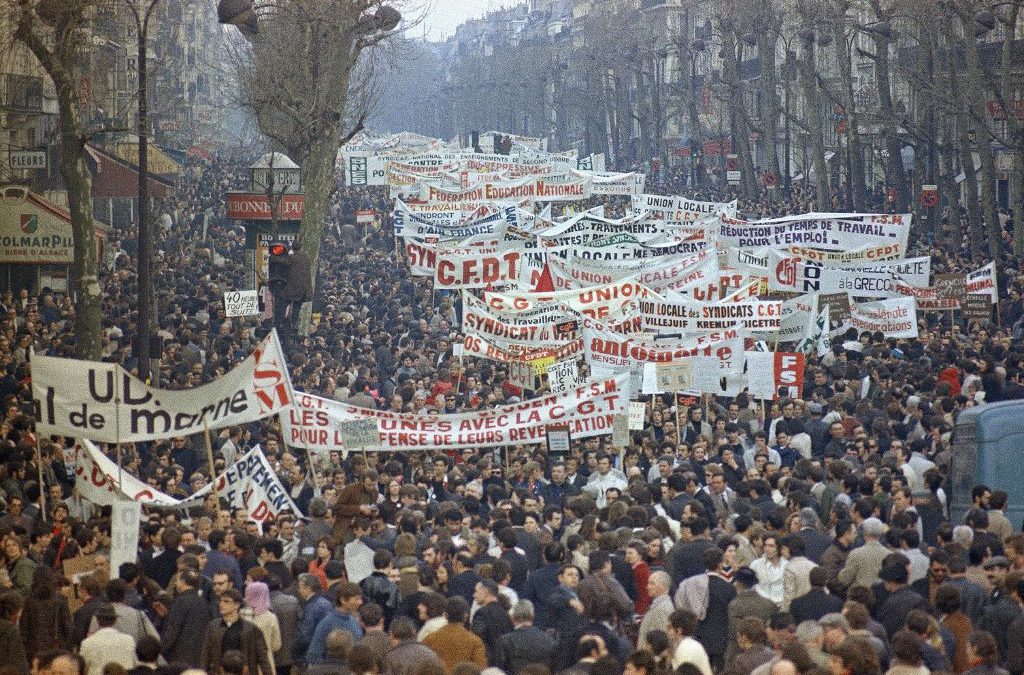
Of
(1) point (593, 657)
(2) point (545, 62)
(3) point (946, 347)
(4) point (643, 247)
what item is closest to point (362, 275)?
(4) point (643, 247)

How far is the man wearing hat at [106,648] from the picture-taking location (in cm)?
972

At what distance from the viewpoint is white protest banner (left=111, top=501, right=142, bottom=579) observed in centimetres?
1188

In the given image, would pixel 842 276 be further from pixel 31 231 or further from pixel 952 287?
pixel 31 231

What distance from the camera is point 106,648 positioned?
974cm

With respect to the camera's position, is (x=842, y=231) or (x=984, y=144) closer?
(x=842, y=231)

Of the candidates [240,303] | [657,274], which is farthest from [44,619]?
[657,274]

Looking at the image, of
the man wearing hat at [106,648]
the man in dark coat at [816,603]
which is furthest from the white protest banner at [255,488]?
the man in dark coat at [816,603]

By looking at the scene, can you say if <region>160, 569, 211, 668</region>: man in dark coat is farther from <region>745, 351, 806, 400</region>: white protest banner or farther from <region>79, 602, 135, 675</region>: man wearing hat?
<region>745, 351, 806, 400</region>: white protest banner

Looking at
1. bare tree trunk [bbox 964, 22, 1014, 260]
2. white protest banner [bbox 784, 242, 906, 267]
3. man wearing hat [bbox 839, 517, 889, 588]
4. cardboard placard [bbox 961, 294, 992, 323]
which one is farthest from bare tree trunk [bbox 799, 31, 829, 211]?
man wearing hat [bbox 839, 517, 889, 588]

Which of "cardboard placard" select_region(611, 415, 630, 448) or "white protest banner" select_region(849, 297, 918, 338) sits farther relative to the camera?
"white protest banner" select_region(849, 297, 918, 338)

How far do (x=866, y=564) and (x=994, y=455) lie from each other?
3435 millimetres

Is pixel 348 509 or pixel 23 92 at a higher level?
pixel 23 92

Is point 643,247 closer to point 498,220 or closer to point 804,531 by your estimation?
point 498,220

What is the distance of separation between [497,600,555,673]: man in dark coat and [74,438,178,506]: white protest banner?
15.3 ft
